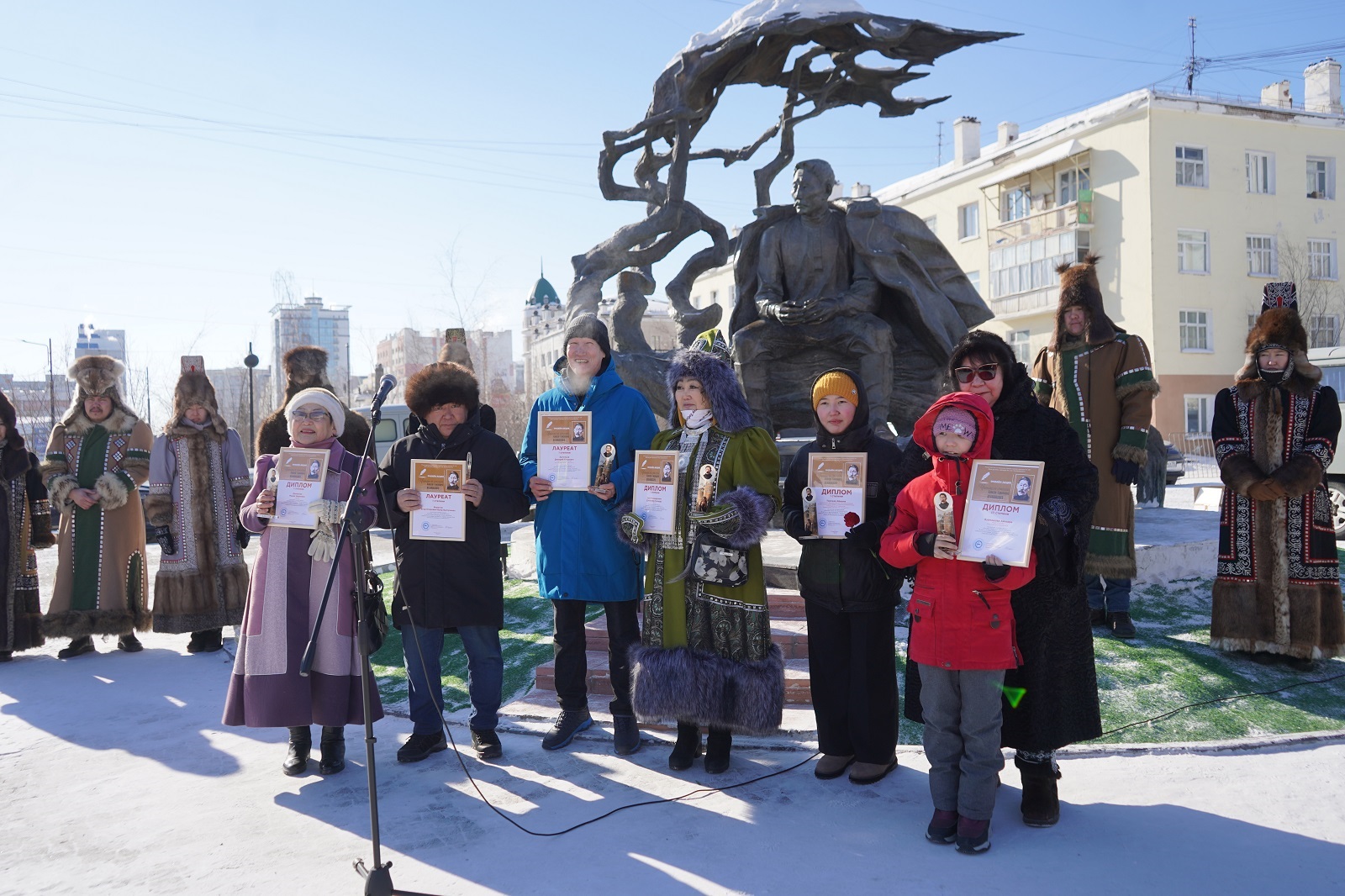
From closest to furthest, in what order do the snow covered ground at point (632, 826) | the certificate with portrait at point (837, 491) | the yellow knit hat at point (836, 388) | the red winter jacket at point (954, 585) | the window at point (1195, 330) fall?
the snow covered ground at point (632, 826), the red winter jacket at point (954, 585), the certificate with portrait at point (837, 491), the yellow knit hat at point (836, 388), the window at point (1195, 330)

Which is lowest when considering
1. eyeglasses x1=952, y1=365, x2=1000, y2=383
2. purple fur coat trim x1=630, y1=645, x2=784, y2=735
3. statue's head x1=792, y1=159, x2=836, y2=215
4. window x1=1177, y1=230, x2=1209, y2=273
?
purple fur coat trim x1=630, y1=645, x2=784, y2=735

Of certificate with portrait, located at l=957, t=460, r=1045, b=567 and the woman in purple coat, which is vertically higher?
certificate with portrait, located at l=957, t=460, r=1045, b=567

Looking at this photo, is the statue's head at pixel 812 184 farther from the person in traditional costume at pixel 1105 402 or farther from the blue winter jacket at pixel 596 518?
the blue winter jacket at pixel 596 518

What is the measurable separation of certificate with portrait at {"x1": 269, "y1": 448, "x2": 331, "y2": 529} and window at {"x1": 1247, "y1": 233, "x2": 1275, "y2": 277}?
3276 cm

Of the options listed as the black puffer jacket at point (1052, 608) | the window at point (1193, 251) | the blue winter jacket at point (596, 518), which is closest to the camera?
the black puffer jacket at point (1052, 608)

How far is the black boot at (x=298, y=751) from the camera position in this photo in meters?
4.52

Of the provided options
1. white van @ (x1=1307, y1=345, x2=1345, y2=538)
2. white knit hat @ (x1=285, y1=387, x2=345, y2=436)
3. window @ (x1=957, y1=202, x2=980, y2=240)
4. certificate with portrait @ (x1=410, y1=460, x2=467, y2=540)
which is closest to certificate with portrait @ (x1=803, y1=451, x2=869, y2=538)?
certificate with portrait @ (x1=410, y1=460, x2=467, y2=540)

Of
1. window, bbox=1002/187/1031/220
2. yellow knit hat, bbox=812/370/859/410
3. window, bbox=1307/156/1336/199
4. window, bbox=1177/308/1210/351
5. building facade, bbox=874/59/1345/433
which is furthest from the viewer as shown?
window, bbox=1002/187/1031/220

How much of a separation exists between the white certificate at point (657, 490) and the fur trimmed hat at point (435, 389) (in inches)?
40.6

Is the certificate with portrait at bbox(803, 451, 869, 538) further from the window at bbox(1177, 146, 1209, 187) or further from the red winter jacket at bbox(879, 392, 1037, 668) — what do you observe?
the window at bbox(1177, 146, 1209, 187)

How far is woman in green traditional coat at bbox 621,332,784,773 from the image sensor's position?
4180 mm

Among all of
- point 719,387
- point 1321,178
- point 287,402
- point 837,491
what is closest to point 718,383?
point 719,387

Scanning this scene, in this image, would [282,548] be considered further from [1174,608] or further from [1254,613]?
[1174,608]

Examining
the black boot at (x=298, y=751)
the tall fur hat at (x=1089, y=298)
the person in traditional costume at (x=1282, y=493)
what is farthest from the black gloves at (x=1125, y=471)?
the black boot at (x=298, y=751)
